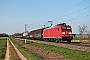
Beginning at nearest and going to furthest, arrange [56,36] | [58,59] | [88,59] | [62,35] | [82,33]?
[88,59] → [58,59] → [62,35] → [56,36] → [82,33]

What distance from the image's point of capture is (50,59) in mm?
17109

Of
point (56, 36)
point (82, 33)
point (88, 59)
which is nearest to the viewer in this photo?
point (88, 59)

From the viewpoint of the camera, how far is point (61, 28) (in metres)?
42.2

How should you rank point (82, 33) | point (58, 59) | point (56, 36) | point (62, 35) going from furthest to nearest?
1. point (82, 33)
2. point (56, 36)
3. point (62, 35)
4. point (58, 59)

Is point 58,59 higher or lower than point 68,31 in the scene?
lower

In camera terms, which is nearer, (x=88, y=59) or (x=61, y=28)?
(x=88, y=59)

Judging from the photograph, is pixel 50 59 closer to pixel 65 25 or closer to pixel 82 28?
pixel 65 25

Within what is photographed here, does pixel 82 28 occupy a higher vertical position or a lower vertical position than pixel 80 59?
higher

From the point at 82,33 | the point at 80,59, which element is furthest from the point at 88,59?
the point at 82,33

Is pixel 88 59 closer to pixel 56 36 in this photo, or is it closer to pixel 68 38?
pixel 68 38

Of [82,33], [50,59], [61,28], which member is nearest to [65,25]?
[61,28]

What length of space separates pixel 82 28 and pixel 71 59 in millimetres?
63747

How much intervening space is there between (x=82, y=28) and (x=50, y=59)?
206 ft

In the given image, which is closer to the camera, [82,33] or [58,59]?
[58,59]
